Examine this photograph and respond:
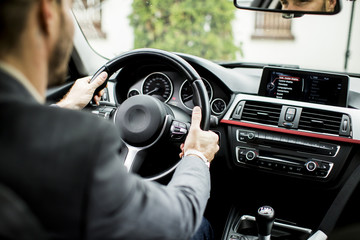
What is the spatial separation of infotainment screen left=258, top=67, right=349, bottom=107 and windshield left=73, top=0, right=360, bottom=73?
14.0ft

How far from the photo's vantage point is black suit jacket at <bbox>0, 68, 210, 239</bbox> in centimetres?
92

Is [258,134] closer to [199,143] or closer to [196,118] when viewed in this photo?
[196,118]

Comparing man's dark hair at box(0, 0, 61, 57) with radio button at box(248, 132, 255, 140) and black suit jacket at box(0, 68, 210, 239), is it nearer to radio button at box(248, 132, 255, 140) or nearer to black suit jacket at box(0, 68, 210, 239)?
black suit jacket at box(0, 68, 210, 239)

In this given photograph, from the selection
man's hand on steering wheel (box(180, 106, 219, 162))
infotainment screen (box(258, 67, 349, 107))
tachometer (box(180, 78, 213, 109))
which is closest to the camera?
man's hand on steering wheel (box(180, 106, 219, 162))

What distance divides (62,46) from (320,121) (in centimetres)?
171

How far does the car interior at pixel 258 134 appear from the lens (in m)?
2.20

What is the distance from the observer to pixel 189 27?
760cm

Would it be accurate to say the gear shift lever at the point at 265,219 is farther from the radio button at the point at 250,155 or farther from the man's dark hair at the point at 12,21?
the man's dark hair at the point at 12,21

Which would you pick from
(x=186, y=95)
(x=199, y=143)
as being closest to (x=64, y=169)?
(x=199, y=143)

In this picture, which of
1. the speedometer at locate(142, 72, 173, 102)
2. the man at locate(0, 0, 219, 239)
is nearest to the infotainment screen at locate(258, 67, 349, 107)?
the speedometer at locate(142, 72, 173, 102)

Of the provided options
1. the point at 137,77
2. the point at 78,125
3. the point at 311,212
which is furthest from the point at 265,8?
the point at 78,125

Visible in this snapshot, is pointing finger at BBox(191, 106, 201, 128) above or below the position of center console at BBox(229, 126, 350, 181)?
above

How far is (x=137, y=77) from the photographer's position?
2670 millimetres

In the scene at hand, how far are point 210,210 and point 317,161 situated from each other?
0.84 m
